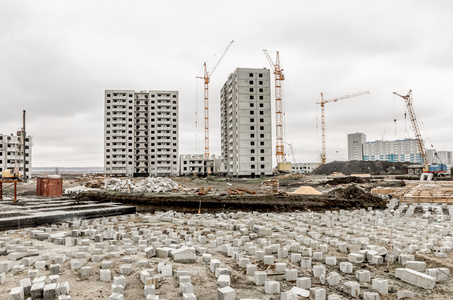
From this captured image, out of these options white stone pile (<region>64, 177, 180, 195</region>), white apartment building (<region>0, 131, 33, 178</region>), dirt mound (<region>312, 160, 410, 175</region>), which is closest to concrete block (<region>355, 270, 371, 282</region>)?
white stone pile (<region>64, 177, 180, 195</region>)

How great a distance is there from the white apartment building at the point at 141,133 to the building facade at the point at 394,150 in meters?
115

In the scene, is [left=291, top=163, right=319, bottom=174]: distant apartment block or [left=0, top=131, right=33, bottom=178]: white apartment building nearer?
[left=0, top=131, right=33, bottom=178]: white apartment building

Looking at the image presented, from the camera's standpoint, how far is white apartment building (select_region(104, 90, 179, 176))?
241ft

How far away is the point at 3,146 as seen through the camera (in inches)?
2611

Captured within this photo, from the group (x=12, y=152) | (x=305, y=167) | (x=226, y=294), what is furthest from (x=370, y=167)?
(x=12, y=152)

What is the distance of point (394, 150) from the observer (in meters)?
147

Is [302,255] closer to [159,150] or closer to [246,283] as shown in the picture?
[246,283]

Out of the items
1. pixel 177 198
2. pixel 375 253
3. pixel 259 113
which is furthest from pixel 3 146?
pixel 375 253

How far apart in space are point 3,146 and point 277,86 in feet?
201

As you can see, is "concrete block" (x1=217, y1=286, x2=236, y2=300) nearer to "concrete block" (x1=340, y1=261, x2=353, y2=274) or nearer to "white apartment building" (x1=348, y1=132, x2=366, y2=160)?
"concrete block" (x1=340, y1=261, x2=353, y2=274)

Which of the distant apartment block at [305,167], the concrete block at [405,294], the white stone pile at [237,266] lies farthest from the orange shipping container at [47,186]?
the distant apartment block at [305,167]

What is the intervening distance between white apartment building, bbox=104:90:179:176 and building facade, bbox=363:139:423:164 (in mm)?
115163

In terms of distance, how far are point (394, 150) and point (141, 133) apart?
124295mm

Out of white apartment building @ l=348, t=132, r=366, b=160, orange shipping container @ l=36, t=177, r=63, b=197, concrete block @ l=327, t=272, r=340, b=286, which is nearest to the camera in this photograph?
concrete block @ l=327, t=272, r=340, b=286
